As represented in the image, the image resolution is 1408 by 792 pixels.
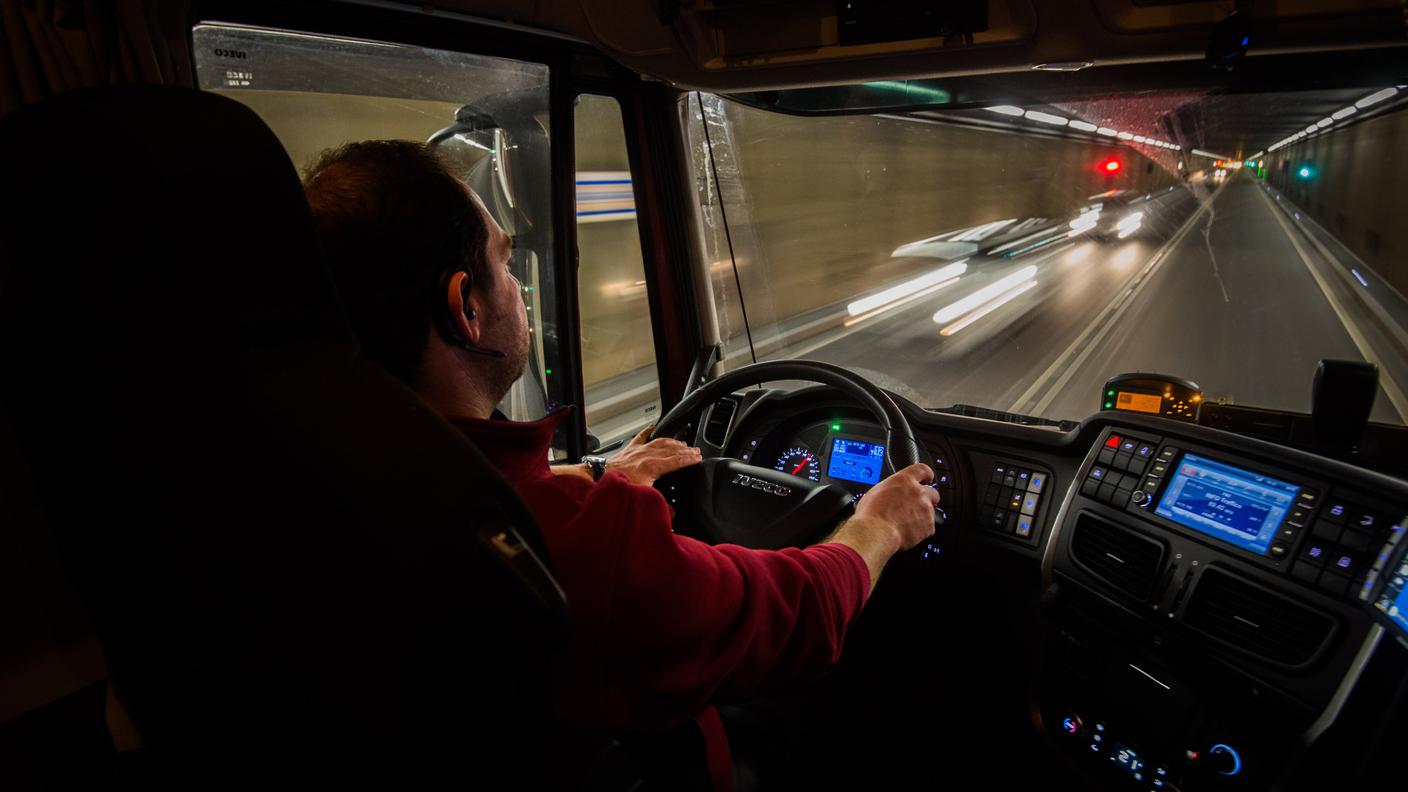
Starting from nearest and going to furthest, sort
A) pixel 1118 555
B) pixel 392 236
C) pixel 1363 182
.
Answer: pixel 392 236, pixel 1118 555, pixel 1363 182

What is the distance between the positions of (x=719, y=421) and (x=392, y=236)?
1.58 meters

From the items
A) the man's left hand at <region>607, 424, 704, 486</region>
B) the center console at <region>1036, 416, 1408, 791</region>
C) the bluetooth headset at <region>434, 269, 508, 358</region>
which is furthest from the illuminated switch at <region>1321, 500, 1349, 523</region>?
the bluetooth headset at <region>434, 269, 508, 358</region>

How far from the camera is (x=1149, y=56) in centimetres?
199

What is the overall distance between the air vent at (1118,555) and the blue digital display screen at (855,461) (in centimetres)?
57

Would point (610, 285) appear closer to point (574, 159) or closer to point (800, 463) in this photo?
point (574, 159)

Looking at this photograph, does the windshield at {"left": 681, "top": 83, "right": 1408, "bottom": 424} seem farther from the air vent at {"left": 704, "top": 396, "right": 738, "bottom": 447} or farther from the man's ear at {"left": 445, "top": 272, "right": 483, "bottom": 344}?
the man's ear at {"left": 445, "top": 272, "right": 483, "bottom": 344}

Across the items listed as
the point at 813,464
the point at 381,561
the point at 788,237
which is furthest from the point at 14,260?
the point at 788,237

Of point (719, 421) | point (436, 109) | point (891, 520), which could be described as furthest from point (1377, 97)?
point (436, 109)

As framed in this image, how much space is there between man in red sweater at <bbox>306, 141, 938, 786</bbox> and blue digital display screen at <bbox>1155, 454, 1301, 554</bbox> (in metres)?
1.02

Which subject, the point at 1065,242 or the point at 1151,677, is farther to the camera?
the point at 1065,242

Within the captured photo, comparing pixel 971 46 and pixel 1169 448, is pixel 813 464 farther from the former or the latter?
pixel 971 46

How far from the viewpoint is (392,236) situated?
116cm

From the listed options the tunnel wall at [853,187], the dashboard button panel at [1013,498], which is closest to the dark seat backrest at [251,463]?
the dashboard button panel at [1013,498]

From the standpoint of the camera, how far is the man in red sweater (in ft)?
3.51
